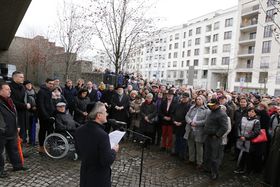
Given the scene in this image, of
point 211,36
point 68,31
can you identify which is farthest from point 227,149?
point 211,36

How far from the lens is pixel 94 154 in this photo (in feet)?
9.38

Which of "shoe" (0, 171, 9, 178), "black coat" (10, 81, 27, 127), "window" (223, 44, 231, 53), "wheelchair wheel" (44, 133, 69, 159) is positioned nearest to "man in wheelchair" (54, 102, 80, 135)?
"wheelchair wheel" (44, 133, 69, 159)

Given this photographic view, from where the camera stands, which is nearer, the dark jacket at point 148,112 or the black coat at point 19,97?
the black coat at point 19,97

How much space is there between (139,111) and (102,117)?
17.0 ft

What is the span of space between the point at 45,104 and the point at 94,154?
3.80m

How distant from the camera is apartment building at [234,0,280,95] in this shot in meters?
40.2

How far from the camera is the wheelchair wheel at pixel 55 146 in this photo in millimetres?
5921

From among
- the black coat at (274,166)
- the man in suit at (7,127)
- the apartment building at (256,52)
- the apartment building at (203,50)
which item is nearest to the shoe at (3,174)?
the man in suit at (7,127)

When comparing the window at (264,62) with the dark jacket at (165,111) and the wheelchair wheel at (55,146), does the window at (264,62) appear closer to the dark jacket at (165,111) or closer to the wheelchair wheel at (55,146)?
the dark jacket at (165,111)

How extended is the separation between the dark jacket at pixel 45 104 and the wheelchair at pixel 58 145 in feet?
1.71

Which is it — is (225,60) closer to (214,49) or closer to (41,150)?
(214,49)

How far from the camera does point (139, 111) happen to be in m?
8.14

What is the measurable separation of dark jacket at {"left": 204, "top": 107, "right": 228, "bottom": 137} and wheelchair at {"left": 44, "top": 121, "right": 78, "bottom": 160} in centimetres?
339

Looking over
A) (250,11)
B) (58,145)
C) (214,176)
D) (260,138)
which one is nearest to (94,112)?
(58,145)
